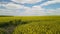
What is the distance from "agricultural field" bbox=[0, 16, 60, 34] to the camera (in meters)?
A: 4.05

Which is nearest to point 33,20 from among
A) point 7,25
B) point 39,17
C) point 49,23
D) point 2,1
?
point 39,17

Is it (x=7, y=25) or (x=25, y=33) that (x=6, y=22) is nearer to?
(x=7, y=25)

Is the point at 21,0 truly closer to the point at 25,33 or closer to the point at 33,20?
the point at 33,20

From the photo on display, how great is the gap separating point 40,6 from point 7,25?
40.6 inches

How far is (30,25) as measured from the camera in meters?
4.12

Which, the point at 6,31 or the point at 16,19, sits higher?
the point at 16,19

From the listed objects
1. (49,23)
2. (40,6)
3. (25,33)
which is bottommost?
(25,33)

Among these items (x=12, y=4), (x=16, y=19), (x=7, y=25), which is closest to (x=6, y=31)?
(x=7, y=25)

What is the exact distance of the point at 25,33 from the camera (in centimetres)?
405

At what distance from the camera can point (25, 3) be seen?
4.19m

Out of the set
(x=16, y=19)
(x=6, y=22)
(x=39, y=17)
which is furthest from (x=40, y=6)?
(x=6, y=22)

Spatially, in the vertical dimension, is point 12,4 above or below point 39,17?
above

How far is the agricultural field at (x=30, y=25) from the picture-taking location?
4.05m

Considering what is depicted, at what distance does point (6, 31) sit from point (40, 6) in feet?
3.72
